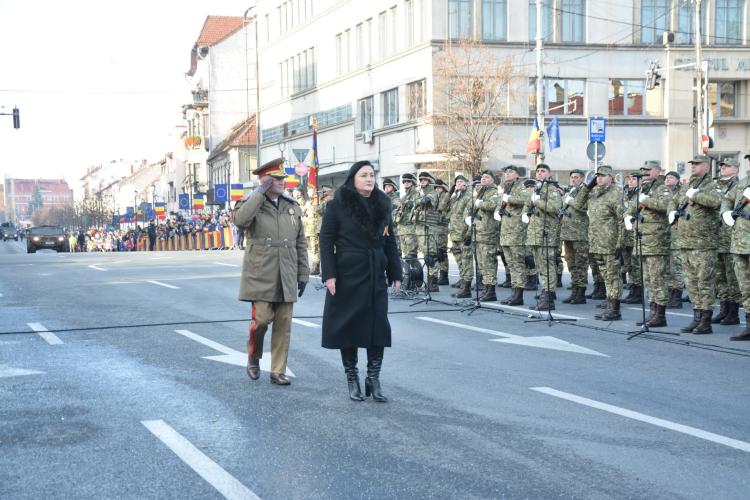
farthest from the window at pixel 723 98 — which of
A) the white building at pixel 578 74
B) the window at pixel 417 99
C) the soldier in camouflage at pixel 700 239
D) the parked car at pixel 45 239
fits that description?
the parked car at pixel 45 239

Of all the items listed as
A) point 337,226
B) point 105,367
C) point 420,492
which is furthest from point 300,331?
point 420,492

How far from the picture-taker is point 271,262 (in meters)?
8.29

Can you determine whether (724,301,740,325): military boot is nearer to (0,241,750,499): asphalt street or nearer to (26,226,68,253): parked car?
(0,241,750,499): asphalt street

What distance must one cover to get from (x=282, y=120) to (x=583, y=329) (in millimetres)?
51299

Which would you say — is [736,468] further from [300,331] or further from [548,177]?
[548,177]

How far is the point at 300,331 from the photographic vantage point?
11977 mm

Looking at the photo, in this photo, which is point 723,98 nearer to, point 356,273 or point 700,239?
point 700,239

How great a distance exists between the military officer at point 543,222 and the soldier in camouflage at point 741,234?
367 centimetres

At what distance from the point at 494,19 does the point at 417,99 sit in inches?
191

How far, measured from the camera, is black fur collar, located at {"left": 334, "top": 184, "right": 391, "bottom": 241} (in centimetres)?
754

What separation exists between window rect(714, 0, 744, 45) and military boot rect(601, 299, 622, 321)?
35.0 meters

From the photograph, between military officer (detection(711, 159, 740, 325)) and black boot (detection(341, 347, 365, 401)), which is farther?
military officer (detection(711, 159, 740, 325))

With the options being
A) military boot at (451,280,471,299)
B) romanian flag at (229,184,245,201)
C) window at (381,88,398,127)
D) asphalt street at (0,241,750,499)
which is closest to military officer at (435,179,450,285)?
military boot at (451,280,471,299)

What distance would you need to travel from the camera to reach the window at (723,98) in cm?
4431
